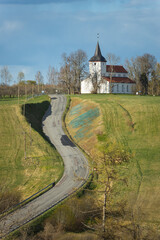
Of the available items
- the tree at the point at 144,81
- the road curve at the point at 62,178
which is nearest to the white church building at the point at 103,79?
the tree at the point at 144,81

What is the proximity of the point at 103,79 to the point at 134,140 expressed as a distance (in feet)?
176

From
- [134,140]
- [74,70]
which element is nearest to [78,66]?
[74,70]

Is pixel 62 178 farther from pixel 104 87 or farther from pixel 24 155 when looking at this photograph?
pixel 104 87

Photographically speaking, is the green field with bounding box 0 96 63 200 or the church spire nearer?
the green field with bounding box 0 96 63 200

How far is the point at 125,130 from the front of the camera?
195 ft

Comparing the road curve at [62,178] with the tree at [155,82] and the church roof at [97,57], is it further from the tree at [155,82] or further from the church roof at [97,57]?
the tree at [155,82]

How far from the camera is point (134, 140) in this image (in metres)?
54.9

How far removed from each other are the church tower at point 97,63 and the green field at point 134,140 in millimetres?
27496

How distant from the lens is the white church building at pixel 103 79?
105312 millimetres

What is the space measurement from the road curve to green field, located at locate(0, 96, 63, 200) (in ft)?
5.61

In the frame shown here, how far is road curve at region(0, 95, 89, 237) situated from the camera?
1070 inches

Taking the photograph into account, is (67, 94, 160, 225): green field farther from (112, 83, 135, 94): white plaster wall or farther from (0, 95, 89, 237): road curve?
(112, 83, 135, 94): white plaster wall

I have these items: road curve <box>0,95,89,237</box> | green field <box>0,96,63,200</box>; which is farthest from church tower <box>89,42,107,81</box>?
green field <box>0,96,63,200</box>

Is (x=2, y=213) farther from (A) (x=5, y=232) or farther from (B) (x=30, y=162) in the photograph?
(B) (x=30, y=162)
